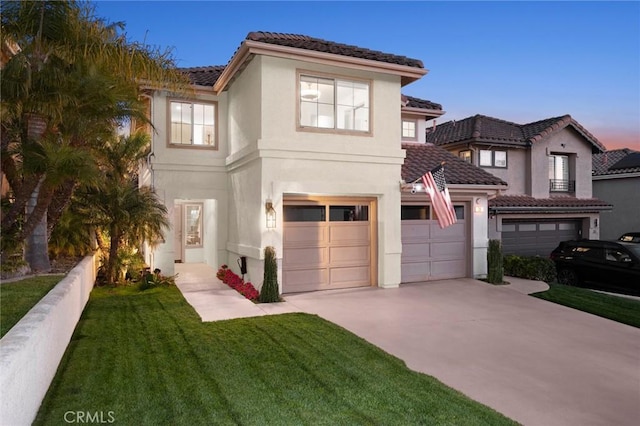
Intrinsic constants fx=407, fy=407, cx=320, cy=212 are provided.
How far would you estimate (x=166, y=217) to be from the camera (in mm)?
11781

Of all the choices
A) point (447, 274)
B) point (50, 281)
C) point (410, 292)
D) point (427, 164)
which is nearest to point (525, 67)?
point (427, 164)

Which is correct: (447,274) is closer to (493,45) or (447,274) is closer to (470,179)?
(470,179)

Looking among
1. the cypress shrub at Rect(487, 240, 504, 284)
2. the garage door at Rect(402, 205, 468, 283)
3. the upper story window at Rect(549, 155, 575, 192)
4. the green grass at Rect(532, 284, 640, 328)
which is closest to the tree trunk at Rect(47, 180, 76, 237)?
the garage door at Rect(402, 205, 468, 283)

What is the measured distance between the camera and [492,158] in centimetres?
1800

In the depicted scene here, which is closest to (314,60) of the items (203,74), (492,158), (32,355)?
(203,74)

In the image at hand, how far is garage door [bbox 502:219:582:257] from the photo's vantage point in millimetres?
16672

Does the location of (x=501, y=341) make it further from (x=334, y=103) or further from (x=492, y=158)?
(x=492, y=158)

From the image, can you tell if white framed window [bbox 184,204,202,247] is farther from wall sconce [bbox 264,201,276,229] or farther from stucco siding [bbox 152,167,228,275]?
wall sconce [bbox 264,201,276,229]

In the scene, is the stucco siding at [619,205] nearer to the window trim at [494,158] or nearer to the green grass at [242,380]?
the window trim at [494,158]

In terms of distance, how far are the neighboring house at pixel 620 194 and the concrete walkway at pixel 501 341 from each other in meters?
13.9

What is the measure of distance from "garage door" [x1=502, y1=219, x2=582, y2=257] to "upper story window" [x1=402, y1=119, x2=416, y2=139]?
5.35m

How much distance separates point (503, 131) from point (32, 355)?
19699 mm

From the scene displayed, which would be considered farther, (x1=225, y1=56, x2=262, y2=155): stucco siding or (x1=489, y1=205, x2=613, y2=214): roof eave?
(x1=489, y1=205, x2=613, y2=214): roof eave

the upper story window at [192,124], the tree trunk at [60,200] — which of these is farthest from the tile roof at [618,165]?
the tree trunk at [60,200]
